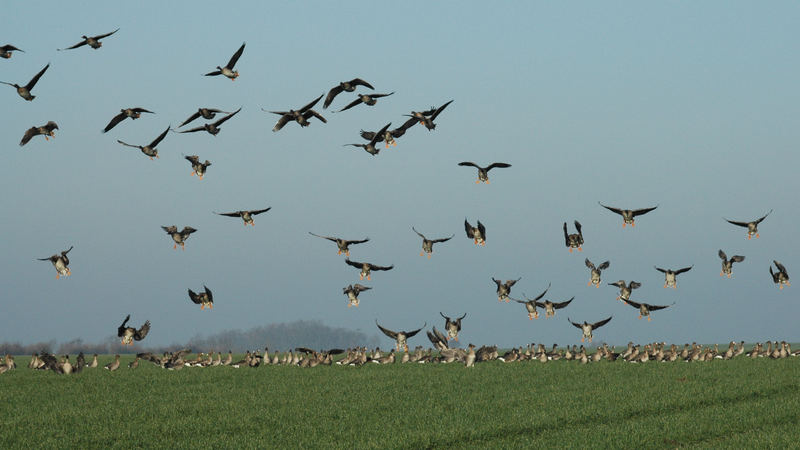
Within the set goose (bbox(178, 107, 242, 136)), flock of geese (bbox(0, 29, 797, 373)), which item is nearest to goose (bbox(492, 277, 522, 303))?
flock of geese (bbox(0, 29, 797, 373))

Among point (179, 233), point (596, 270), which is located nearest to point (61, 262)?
point (179, 233)

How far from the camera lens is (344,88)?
41.1 meters

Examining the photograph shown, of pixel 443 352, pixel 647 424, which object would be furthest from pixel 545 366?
pixel 647 424

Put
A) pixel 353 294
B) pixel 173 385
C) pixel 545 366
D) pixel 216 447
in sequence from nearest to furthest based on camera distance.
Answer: pixel 216 447 → pixel 173 385 → pixel 353 294 → pixel 545 366

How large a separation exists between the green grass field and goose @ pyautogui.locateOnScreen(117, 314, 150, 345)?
79.1 inches

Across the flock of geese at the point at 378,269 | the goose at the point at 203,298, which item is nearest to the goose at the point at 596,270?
the flock of geese at the point at 378,269

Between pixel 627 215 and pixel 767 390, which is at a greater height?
pixel 627 215

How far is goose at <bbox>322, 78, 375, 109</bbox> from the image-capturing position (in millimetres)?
40375

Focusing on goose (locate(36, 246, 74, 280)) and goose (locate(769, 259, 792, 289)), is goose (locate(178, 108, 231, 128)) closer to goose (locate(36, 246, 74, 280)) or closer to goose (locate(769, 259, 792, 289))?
goose (locate(36, 246, 74, 280))

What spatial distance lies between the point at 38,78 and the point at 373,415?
2019 centimetres

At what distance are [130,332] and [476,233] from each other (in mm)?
20506

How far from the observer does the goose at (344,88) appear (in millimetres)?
40375

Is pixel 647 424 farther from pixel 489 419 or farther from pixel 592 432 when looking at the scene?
pixel 489 419

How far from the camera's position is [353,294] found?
152 feet
